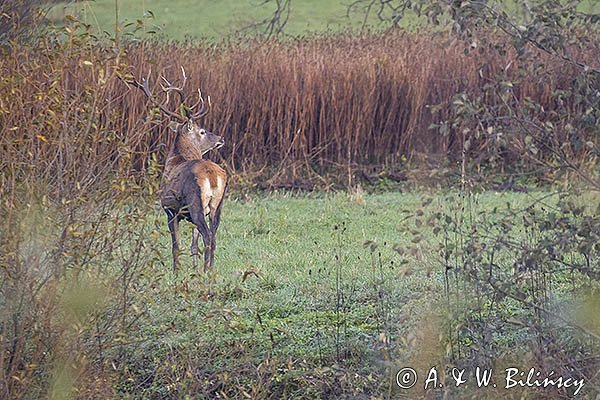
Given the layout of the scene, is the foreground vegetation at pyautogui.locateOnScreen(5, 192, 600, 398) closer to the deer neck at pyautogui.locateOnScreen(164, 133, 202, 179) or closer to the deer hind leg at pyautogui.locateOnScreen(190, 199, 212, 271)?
the deer hind leg at pyautogui.locateOnScreen(190, 199, 212, 271)

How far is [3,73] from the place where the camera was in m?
5.72

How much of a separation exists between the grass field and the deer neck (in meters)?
1.09

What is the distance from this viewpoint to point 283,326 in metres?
6.46

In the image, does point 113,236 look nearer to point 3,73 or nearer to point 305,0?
point 3,73

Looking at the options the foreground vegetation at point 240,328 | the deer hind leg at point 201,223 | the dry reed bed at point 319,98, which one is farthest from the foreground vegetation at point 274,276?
the dry reed bed at point 319,98

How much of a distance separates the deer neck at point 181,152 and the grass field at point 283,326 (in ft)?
3.59

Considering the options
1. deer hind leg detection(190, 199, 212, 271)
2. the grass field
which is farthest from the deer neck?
the grass field

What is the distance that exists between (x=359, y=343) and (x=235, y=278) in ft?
6.04

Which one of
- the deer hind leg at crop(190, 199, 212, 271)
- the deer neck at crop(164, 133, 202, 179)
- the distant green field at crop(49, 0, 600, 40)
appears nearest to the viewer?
the deer hind leg at crop(190, 199, 212, 271)

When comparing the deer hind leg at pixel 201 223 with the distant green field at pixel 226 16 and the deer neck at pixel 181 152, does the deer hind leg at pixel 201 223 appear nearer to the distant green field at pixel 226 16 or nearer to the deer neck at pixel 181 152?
the deer neck at pixel 181 152

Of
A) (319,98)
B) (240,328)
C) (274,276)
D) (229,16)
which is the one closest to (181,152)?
(274,276)

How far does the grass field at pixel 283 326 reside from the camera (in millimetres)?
5664

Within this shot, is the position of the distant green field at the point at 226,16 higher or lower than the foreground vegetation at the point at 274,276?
lower

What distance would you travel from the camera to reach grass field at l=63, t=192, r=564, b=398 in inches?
223
